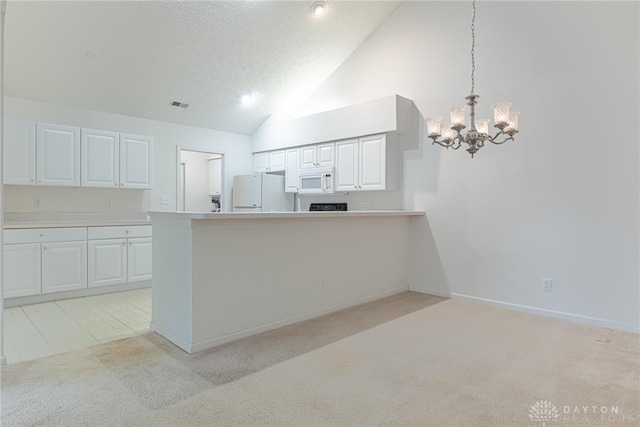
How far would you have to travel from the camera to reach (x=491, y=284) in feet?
13.8

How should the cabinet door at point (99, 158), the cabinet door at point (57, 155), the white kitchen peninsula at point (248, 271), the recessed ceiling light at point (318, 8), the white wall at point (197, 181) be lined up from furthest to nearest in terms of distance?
the white wall at point (197, 181), the cabinet door at point (99, 158), the recessed ceiling light at point (318, 8), the cabinet door at point (57, 155), the white kitchen peninsula at point (248, 271)

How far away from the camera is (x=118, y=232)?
472 centimetres

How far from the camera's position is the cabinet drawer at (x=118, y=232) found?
452 centimetres

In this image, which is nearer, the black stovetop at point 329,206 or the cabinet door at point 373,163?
the cabinet door at point 373,163

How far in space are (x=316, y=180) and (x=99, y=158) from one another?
2.88 m

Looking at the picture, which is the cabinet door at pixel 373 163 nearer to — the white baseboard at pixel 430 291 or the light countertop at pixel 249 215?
the light countertop at pixel 249 215

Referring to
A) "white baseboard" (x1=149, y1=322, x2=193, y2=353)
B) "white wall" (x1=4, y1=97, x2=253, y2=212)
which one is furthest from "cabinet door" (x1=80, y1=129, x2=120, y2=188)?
"white baseboard" (x1=149, y1=322, x2=193, y2=353)

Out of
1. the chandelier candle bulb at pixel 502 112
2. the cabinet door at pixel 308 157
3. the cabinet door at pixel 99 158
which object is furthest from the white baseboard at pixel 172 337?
the cabinet door at pixel 308 157

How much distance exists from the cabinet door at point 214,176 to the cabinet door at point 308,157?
2845 millimetres

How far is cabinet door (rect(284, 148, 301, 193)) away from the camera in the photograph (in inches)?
233

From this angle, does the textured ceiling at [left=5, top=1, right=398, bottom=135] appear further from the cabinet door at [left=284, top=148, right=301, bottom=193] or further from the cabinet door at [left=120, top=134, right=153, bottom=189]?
the cabinet door at [left=284, top=148, right=301, bottom=193]

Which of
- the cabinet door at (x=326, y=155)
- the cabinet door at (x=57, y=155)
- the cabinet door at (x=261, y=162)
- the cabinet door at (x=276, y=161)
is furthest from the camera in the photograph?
the cabinet door at (x=261, y=162)

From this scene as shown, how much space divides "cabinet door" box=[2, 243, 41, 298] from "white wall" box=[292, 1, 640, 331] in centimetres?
438

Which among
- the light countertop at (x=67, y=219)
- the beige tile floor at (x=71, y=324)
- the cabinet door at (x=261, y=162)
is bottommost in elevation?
the beige tile floor at (x=71, y=324)
